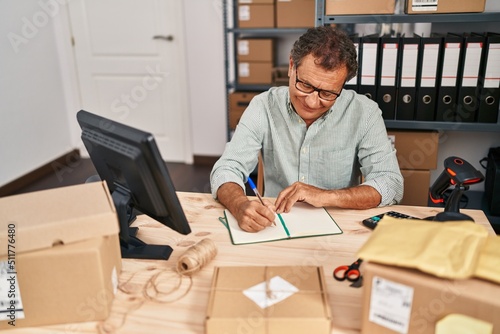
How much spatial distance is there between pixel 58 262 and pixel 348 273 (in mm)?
600

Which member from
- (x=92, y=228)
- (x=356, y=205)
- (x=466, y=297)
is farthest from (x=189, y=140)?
(x=466, y=297)

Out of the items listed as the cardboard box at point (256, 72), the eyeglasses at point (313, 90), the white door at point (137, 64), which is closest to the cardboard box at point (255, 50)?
the cardboard box at point (256, 72)

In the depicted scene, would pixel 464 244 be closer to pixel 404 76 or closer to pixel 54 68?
pixel 404 76

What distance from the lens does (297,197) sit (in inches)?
51.4

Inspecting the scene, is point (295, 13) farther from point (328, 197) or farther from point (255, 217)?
point (255, 217)

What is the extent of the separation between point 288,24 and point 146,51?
1.28 m

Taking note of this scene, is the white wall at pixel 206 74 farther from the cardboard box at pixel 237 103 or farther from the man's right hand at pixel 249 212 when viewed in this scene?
the man's right hand at pixel 249 212

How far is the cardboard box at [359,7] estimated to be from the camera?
2002 mm

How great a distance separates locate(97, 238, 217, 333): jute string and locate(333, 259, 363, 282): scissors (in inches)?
11.5

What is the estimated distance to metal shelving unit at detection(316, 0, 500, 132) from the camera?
1940 mm

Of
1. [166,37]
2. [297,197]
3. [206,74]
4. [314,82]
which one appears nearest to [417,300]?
[297,197]

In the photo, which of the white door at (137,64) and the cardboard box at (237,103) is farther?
the white door at (137,64)

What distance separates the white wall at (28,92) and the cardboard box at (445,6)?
2748 millimetres

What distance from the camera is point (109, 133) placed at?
1016mm
